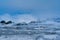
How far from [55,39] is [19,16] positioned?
1.60 ft

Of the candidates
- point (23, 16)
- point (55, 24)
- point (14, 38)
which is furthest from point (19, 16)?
point (55, 24)

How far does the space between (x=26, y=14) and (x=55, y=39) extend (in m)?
0.44

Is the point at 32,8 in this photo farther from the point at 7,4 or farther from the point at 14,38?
the point at 14,38

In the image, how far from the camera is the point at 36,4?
140cm

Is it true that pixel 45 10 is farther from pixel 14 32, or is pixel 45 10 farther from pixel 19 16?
pixel 14 32

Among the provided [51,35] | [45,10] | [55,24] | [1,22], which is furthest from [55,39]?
[1,22]

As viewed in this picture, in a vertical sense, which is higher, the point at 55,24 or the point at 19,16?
the point at 19,16

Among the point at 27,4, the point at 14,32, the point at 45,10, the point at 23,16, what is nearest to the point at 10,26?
the point at 14,32

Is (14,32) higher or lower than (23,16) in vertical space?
lower

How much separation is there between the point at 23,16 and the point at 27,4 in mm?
155

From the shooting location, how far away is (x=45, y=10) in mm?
1399

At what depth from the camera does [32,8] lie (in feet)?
4.58

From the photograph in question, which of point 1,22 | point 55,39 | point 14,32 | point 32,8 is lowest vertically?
point 55,39

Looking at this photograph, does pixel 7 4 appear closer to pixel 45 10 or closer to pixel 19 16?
pixel 19 16
